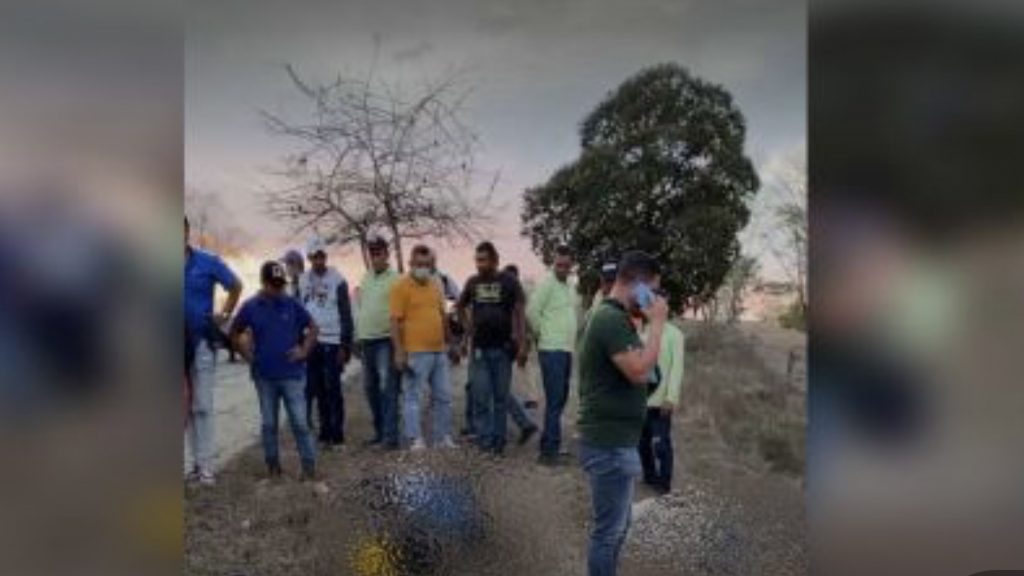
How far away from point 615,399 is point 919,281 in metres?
0.99

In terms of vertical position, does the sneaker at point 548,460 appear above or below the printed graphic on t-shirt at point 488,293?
below

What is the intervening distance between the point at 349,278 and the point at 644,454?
3.61ft

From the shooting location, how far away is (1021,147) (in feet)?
12.3

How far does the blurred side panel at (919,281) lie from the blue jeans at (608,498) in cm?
62

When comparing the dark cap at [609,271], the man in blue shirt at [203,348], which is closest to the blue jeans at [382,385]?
the man in blue shirt at [203,348]

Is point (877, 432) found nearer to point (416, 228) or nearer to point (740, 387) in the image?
point (740, 387)

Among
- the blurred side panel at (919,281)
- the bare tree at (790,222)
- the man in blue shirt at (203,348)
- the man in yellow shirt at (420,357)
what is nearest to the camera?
the blurred side panel at (919,281)

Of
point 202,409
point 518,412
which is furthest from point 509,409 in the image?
point 202,409

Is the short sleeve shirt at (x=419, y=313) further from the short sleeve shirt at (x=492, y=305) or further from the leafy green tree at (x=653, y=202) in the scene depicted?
the leafy green tree at (x=653, y=202)

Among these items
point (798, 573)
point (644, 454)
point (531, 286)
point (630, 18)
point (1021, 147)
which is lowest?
point (798, 573)

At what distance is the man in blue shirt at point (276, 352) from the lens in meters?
4.27

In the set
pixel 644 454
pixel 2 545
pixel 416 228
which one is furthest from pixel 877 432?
pixel 2 545

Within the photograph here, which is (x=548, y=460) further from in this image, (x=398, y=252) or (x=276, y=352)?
(x=276, y=352)

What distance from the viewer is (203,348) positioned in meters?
4.16
